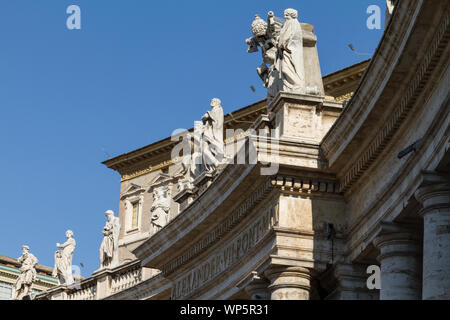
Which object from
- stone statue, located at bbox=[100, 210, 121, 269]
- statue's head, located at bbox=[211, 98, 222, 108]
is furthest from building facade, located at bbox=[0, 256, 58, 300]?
statue's head, located at bbox=[211, 98, 222, 108]

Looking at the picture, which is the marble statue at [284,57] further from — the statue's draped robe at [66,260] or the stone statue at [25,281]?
the stone statue at [25,281]

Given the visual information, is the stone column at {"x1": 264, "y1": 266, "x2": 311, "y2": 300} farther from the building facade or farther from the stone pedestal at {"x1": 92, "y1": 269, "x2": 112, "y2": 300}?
the building facade

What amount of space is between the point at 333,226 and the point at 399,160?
439cm

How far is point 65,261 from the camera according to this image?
59.9 meters

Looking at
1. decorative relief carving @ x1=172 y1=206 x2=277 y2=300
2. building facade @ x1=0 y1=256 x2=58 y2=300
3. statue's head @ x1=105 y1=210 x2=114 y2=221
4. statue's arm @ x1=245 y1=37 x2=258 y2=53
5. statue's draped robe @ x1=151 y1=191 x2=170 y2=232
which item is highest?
building facade @ x1=0 y1=256 x2=58 y2=300

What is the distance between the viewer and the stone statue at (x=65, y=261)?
193 feet

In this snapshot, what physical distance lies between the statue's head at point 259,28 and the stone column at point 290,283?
8264 mm

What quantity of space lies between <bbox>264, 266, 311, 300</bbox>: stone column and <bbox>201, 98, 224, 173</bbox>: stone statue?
9.63 m

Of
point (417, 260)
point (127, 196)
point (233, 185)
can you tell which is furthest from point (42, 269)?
point (417, 260)

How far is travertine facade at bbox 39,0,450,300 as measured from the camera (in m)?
25.6

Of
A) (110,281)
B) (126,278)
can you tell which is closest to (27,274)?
(110,281)

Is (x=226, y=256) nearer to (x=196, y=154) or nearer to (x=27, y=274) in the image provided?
(x=196, y=154)

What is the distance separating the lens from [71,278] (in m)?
58.3

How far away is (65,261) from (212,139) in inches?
818
